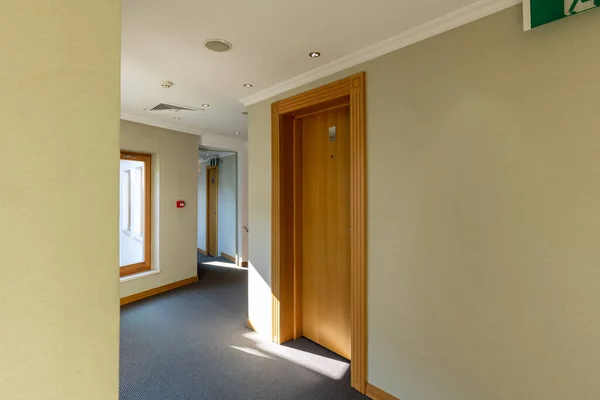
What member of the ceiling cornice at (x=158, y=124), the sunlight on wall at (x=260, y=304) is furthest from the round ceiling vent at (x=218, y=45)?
the ceiling cornice at (x=158, y=124)

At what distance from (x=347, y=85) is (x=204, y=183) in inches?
230

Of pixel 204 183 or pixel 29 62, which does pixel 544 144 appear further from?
pixel 204 183

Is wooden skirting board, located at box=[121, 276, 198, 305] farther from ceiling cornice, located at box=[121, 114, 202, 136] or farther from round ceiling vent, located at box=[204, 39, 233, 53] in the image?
round ceiling vent, located at box=[204, 39, 233, 53]

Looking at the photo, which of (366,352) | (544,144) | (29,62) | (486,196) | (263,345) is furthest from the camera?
(263,345)

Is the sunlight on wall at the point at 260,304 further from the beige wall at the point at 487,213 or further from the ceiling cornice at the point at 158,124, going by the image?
the ceiling cornice at the point at 158,124

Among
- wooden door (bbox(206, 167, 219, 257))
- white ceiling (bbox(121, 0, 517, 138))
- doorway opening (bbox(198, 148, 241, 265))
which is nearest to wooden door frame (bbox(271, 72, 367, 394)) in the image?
white ceiling (bbox(121, 0, 517, 138))

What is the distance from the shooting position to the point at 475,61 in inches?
68.7

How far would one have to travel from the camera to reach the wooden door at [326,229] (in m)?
2.72

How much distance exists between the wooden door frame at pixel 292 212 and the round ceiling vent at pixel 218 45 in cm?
83

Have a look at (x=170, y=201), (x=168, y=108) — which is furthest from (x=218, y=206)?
(x=168, y=108)

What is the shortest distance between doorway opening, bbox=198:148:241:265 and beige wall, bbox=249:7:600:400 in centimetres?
450

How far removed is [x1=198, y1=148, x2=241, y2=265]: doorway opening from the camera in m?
6.35

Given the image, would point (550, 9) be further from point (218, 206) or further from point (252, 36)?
point (218, 206)

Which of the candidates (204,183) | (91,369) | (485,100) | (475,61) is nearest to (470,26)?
(475,61)
